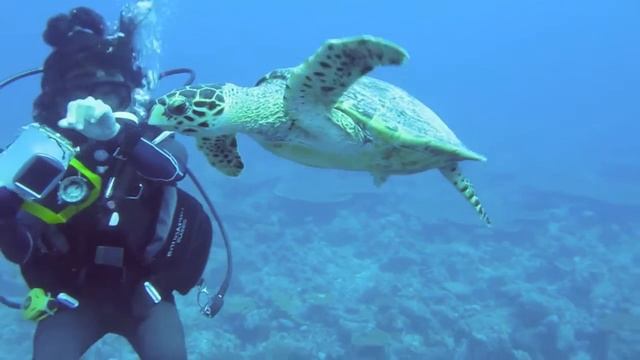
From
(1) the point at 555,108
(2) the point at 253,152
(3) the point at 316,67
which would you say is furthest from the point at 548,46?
(3) the point at 316,67

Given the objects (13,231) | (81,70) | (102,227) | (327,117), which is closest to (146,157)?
(102,227)

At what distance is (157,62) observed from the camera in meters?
5.00

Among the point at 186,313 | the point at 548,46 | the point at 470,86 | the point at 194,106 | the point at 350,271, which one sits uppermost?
the point at 548,46

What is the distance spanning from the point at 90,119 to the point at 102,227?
0.85 meters

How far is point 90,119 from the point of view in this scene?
2.38m

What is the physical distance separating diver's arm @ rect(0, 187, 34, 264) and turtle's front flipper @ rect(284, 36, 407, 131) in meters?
1.40

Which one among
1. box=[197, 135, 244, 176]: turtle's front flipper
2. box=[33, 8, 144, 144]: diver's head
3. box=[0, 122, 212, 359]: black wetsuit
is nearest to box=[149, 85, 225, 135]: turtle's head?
box=[0, 122, 212, 359]: black wetsuit

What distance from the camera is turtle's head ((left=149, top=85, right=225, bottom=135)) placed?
263cm

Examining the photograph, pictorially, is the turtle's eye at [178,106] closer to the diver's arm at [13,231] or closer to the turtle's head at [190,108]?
the turtle's head at [190,108]

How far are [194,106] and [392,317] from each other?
20.2 feet

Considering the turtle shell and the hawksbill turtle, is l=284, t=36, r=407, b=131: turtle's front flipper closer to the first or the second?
the hawksbill turtle

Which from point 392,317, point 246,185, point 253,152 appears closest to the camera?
point 392,317

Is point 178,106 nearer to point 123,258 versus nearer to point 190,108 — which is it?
point 190,108

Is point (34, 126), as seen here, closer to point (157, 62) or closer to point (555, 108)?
point (157, 62)
